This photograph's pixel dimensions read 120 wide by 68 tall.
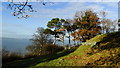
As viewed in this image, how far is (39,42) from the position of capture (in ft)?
90.1

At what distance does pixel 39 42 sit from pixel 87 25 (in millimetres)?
11757

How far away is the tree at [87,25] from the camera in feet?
89.4

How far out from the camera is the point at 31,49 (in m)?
27.2

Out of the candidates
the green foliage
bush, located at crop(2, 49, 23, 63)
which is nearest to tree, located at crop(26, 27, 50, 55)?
the green foliage

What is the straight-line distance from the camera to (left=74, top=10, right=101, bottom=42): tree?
89.4ft

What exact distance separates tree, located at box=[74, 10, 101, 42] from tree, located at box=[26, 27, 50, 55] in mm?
7405

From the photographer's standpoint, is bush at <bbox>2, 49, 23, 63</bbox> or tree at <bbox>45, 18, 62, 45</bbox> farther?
tree at <bbox>45, 18, 62, 45</bbox>

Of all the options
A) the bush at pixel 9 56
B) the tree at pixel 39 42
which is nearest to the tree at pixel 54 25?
the tree at pixel 39 42

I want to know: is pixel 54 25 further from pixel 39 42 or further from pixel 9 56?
pixel 9 56

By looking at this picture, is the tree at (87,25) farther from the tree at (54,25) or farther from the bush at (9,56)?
the bush at (9,56)

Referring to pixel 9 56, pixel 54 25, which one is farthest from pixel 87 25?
Result: pixel 9 56

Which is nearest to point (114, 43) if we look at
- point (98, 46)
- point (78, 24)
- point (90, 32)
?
point (98, 46)

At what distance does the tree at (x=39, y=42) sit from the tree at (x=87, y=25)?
24.3 feet

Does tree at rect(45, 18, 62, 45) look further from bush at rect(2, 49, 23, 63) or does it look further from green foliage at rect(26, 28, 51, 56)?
bush at rect(2, 49, 23, 63)
